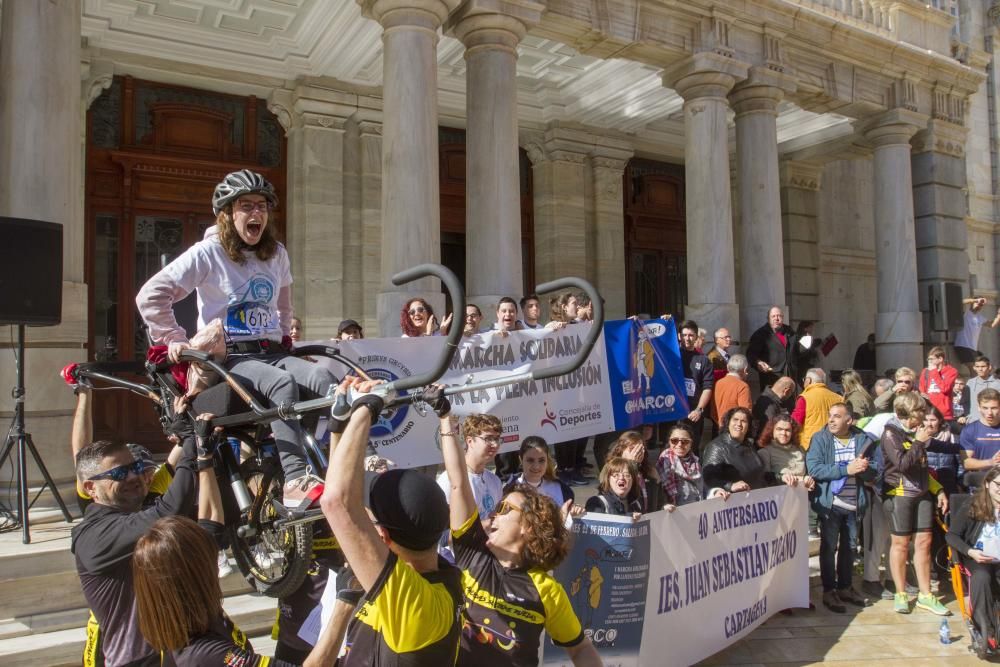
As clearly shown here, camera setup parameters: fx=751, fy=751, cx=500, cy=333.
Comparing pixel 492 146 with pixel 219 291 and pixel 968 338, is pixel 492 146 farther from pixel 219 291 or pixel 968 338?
pixel 968 338

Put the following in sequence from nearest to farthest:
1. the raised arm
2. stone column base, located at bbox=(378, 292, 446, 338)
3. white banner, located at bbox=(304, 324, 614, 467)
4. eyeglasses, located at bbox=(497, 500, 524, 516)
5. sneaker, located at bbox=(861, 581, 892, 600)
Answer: the raised arm, eyeglasses, located at bbox=(497, 500, 524, 516), white banner, located at bbox=(304, 324, 614, 467), sneaker, located at bbox=(861, 581, 892, 600), stone column base, located at bbox=(378, 292, 446, 338)

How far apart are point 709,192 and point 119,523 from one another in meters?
10.6

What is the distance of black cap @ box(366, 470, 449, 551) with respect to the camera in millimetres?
2141

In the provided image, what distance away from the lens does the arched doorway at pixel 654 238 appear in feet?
55.4

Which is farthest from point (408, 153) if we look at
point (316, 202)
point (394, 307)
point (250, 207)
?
point (250, 207)

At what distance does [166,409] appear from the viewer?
329 cm

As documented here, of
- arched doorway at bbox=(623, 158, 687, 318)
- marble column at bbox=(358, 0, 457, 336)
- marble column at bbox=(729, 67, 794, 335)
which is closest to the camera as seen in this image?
→ marble column at bbox=(358, 0, 457, 336)

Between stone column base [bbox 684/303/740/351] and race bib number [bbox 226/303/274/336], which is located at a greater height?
stone column base [bbox 684/303/740/351]

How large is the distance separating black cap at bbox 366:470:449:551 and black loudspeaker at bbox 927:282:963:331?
52.2 ft

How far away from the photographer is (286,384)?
3014 millimetres

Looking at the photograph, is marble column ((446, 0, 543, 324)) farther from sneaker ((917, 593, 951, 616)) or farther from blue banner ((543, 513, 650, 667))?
sneaker ((917, 593, 951, 616))

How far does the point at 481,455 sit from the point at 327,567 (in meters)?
1.67

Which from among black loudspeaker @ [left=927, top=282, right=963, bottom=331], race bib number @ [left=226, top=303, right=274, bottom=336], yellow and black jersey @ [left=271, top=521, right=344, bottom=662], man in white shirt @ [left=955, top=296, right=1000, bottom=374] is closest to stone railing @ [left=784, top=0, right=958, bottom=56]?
black loudspeaker @ [left=927, top=282, right=963, bottom=331]

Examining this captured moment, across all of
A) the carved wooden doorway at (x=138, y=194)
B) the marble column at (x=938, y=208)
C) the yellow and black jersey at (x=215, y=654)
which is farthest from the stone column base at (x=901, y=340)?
the yellow and black jersey at (x=215, y=654)
